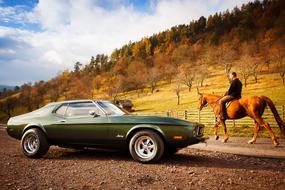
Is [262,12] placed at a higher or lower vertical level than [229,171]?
higher

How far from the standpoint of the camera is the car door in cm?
723

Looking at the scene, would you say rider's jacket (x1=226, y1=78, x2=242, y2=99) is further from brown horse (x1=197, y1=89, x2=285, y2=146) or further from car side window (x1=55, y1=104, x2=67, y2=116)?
car side window (x1=55, y1=104, x2=67, y2=116)

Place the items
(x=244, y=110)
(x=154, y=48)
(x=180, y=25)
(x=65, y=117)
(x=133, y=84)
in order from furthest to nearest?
(x=180, y=25), (x=154, y=48), (x=133, y=84), (x=244, y=110), (x=65, y=117)

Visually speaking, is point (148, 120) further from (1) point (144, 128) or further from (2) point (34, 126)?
(2) point (34, 126)

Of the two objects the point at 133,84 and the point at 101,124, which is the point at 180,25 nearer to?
the point at 133,84

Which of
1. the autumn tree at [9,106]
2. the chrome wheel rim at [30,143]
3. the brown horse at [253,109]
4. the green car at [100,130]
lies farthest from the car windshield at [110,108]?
the autumn tree at [9,106]

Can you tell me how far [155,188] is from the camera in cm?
457

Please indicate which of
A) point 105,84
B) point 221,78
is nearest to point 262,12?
point 221,78

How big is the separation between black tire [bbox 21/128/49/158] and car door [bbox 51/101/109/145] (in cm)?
41

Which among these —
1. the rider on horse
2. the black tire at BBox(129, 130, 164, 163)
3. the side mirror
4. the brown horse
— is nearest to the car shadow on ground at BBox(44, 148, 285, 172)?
the black tire at BBox(129, 130, 164, 163)

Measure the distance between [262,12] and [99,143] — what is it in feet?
509

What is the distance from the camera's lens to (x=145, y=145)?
6.75 m

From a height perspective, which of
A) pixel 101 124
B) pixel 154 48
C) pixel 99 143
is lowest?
pixel 99 143

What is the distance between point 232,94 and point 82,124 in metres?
7.25
